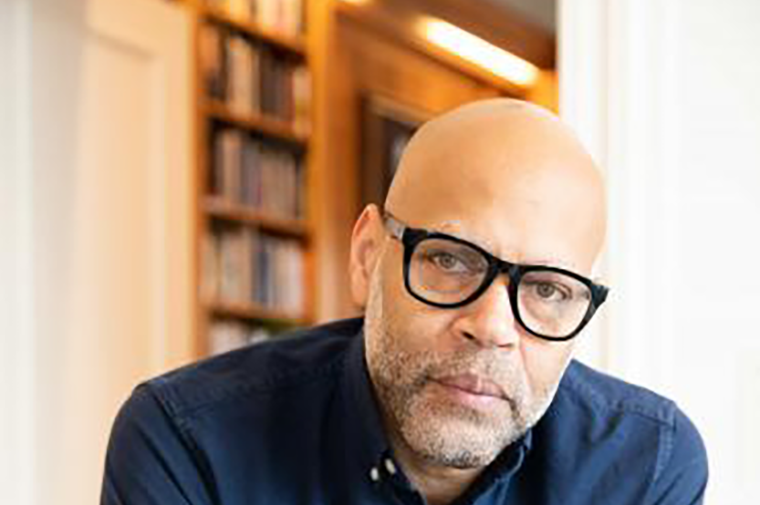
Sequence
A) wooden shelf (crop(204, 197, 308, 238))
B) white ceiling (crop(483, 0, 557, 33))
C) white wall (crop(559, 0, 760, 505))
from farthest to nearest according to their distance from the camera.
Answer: wooden shelf (crop(204, 197, 308, 238)) < white ceiling (crop(483, 0, 557, 33)) < white wall (crop(559, 0, 760, 505))

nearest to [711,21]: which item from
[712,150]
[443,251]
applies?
[712,150]

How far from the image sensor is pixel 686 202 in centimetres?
202

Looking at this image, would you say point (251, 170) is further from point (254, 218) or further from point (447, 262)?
point (447, 262)

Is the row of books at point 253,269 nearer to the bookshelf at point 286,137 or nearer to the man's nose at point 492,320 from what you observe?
the bookshelf at point 286,137

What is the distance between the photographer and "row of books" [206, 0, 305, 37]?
4.47m

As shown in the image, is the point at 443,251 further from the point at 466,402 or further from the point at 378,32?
the point at 378,32

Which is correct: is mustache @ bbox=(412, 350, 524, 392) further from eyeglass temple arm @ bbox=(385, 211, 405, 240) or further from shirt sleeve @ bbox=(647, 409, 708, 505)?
shirt sleeve @ bbox=(647, 409, 708, 505)

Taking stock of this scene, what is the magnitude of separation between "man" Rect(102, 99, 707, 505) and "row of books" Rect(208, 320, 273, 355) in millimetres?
2705

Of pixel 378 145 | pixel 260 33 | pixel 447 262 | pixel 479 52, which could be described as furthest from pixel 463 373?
pixel 479 52

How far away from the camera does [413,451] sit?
1577mm

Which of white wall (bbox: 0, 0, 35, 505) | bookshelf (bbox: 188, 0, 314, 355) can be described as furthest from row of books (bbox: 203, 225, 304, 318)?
white wall (bbox: 0, 0, 35, 505)

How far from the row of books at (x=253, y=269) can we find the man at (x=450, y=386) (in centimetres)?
279

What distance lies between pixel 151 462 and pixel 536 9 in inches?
127

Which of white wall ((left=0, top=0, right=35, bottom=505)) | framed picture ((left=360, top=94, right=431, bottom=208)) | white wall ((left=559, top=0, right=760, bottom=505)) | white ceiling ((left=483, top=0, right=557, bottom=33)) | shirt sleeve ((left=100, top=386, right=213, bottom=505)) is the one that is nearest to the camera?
shirt sleeve ((left=100, top=386, right=213, bottom=505))
